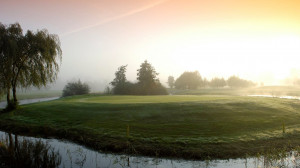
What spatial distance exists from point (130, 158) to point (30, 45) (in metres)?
23.5

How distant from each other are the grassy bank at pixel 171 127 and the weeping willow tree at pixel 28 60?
12.7 ft

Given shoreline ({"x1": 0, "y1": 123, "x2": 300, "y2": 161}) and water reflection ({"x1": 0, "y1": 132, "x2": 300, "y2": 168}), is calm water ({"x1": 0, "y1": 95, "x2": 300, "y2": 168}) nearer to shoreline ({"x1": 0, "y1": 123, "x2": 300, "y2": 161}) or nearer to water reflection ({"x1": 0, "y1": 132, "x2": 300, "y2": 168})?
water reflection ({"x1": 0, "y1": 132, "x2": 300, "y2": 168})

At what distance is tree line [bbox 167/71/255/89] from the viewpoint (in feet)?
373

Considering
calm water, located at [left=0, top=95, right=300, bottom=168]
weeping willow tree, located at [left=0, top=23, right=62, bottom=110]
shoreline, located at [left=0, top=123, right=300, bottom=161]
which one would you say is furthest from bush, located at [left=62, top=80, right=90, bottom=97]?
calm water, located at [left=0, top=95, right=300, bottom=168]

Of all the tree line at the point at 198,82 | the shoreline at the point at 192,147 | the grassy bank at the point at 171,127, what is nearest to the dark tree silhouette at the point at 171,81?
the tree line at the point at 198,82

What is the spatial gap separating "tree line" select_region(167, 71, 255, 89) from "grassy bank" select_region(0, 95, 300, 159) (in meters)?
87.3

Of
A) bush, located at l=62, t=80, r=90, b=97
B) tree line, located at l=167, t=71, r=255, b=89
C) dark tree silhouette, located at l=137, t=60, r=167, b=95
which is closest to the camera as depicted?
bush, located at l=62, t=80, r=90, b=97

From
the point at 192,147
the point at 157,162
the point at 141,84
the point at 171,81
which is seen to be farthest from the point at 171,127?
the point at 171,81

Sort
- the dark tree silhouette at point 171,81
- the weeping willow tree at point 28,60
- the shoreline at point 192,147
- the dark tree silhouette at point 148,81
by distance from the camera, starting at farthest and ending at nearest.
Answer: the dark tree silhouette at point 171,81 → the dark tree silhouette at point 148,81 → the weeping willow tree at point 28,60 → the shoreline at point 192,147

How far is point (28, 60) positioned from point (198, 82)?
3852 inches

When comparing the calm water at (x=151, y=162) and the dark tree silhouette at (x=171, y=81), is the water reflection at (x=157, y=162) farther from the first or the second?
the dark tree silhouette at (x=171, y=81)

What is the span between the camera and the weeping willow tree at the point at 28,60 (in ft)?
86.3

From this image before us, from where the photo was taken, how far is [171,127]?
17.4 m

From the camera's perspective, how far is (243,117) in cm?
2025
